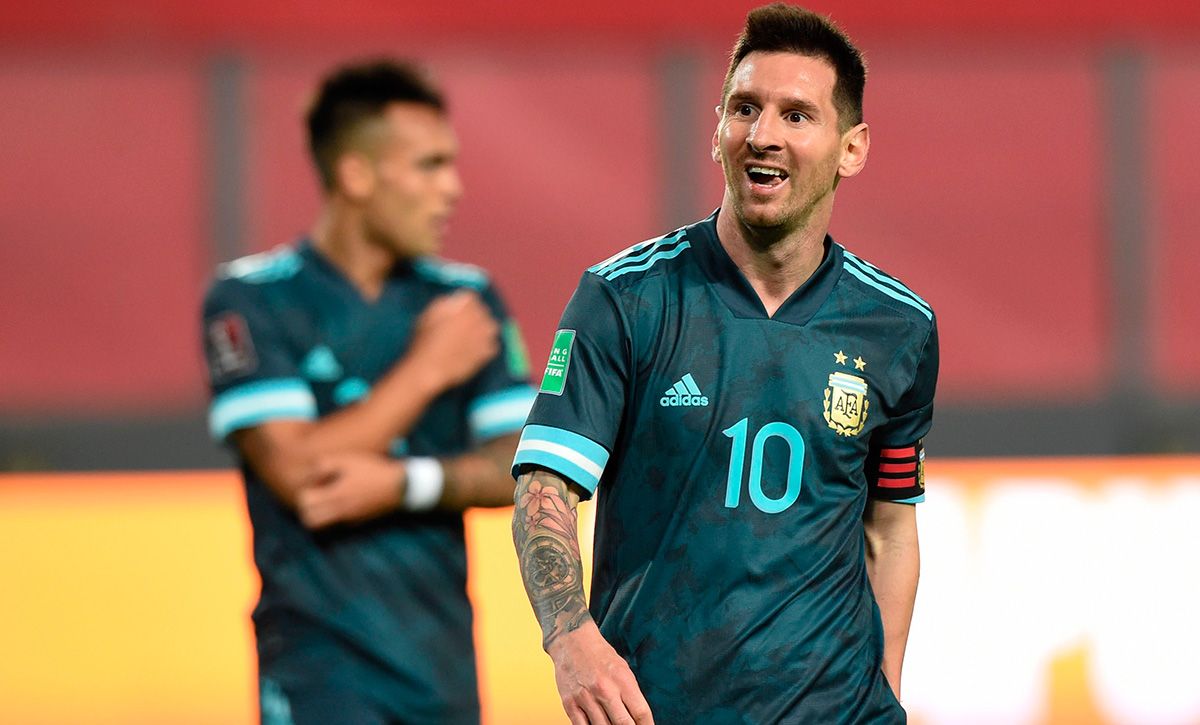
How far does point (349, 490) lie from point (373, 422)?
0.15 m

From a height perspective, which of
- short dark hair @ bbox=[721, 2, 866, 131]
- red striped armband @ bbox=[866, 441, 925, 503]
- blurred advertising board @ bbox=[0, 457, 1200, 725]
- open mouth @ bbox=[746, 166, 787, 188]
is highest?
short dark hair @ bbox=[721, 2, 866, 131]

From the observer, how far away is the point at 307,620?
11.5ft

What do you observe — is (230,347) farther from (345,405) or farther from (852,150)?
(852,150)

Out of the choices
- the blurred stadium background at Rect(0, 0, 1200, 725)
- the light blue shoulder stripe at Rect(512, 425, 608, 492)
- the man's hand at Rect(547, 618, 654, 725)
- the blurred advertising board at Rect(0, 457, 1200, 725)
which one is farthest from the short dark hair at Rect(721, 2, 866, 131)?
the blurred stadium background at Rect(0, 0, 1200, 725)

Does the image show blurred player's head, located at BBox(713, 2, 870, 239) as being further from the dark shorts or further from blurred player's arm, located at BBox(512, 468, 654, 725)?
the dark shorts

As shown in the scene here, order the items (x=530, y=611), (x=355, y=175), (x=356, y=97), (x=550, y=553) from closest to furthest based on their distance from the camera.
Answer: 1. (x=550, y=553)
2. (x=355, y=175)
3. (x=356, y=97)
4. (x=530, y=611)

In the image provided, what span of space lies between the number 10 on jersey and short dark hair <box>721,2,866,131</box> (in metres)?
0.50

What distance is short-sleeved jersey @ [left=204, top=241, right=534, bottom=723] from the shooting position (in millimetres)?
3535

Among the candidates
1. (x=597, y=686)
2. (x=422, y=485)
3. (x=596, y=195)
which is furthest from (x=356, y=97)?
Result: (x=596, y=195)

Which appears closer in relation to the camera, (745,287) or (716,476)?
(716,476)

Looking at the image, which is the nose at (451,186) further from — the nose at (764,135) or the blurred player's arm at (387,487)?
the nose at (764,135)

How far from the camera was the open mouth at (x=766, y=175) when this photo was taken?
2.65 metres

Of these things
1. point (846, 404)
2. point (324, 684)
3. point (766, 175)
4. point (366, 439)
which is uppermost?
point (766, 175)

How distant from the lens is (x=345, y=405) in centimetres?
366
